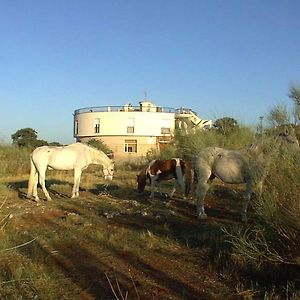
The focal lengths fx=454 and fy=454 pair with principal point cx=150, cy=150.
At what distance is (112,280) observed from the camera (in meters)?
6.14

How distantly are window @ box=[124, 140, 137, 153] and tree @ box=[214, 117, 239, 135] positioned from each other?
36.6 meters

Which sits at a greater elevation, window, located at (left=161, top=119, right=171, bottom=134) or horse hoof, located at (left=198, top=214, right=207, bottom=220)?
window, located at (left=161, top=119, right=171, bottom=134)

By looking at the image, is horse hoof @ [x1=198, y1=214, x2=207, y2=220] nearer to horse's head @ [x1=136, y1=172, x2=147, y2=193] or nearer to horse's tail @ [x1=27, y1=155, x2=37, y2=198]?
horse's head @ [x1=136, y1=172, x2=147, y2=193]

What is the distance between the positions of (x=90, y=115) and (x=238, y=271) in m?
55.5

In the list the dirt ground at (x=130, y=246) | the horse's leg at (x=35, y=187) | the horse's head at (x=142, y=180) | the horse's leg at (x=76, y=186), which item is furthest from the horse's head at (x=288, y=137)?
the horse's leg at (x=35, y=187)

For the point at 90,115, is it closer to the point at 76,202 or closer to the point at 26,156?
the point at 26,156

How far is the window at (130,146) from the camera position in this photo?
5919 cm

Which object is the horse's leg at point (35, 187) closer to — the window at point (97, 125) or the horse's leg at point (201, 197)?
the horse's leg at point (201, 197)

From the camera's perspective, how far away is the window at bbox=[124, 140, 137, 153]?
2330 inches

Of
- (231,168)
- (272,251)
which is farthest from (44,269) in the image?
(231,168)

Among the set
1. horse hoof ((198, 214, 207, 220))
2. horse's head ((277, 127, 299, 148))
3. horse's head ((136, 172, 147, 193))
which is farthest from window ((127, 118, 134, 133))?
horse's head ((277, 127, 299, 148))

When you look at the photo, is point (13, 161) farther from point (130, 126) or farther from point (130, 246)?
point (130, 126)

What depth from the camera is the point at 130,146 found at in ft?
195

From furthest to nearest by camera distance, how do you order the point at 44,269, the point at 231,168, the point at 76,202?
the point at 76,202, the point at 231,168, the point at 44,269
